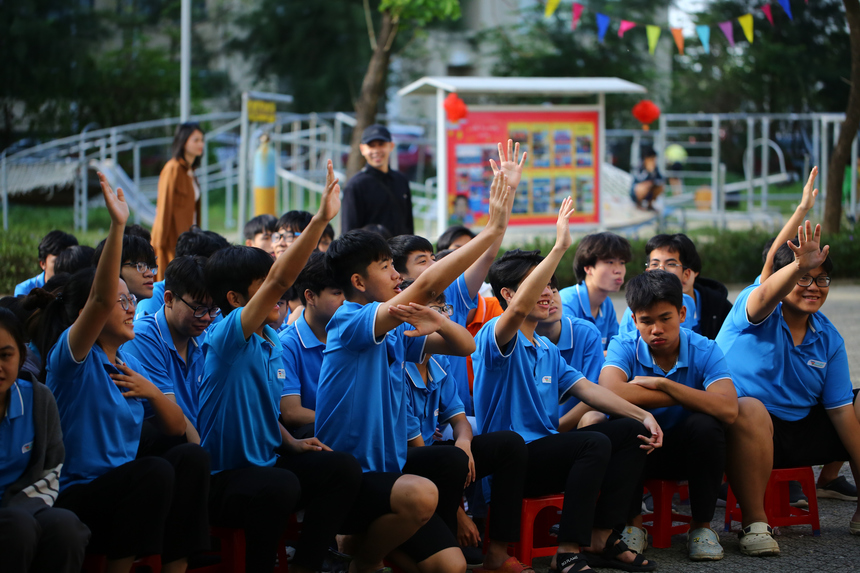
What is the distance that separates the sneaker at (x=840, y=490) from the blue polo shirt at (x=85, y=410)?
137 inches

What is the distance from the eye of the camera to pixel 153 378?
337 centimetres

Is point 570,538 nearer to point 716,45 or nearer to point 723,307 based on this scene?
point 723,307

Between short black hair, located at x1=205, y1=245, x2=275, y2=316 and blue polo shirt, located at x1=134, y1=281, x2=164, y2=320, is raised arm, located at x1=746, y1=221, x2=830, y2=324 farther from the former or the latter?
blue polo shirt, located at x1=134, y1=281, x2=164, y2=320

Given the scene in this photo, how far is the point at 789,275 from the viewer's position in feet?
12.3

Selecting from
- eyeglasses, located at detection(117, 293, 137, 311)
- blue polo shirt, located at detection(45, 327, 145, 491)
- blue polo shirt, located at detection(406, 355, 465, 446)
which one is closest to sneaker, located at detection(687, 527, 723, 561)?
blue polo shirt, located at detection(406, 355, 465, 446)

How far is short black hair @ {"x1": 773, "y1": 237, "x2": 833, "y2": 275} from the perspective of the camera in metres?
4.05

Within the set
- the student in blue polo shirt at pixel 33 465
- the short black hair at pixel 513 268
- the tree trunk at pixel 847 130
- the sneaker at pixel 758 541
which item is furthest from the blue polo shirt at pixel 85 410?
the tree trunk at pixel 847 130

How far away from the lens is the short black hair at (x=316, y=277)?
372 centimetres

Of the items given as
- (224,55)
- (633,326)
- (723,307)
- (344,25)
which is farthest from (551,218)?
(224,55)

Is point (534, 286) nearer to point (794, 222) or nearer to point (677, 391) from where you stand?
point (677, 391)

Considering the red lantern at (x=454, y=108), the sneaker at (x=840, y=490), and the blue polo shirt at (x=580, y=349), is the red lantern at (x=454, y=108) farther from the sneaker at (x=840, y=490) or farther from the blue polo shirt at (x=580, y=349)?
the sneaker at (x=840, y=490)

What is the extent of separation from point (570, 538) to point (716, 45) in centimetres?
2459

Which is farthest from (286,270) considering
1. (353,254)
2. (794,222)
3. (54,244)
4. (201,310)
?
(54,244)

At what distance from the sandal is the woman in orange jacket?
4.02 meters
